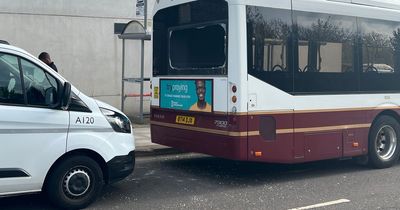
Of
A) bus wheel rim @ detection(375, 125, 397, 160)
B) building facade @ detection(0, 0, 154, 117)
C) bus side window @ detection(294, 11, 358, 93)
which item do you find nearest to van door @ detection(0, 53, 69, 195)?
bus side window @ detection(294, 11, 358, 93)

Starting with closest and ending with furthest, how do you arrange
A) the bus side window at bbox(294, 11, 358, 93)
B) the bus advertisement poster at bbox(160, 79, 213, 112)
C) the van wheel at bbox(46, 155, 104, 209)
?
the van wheel at bbox(46, 155, 104, 209)
the bus advertisement poster at bbox(160, 79, 213, 112)
the bus side window at bbox(294, 11, 358, 93)

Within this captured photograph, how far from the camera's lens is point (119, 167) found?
21.4 ft

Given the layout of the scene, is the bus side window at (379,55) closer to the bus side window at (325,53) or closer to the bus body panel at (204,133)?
the bus side window at (325,53)

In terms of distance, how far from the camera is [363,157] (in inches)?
360

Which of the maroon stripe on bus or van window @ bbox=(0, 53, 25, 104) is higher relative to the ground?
van window @ bbox=(0, 53, 25, 104)

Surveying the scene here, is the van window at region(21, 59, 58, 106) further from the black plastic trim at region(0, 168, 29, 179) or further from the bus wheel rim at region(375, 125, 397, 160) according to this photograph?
the bus wheel rim at region(375, 125, 397, 160)

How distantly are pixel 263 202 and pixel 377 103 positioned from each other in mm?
3405

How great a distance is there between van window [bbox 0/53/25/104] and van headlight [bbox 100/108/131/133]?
1028 millimetres

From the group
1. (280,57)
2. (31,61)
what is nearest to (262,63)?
(280,57)

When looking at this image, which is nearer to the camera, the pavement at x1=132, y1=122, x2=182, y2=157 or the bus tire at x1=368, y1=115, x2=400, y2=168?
the bus tire at x1=368, y1=115, x2=400, y2=168

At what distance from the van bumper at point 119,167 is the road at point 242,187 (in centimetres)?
34

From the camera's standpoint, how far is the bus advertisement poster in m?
7.76

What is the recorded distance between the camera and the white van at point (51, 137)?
18.9ft

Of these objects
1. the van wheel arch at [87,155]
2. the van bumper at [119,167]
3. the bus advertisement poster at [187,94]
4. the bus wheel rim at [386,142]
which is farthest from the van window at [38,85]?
the bus wheel rim at [386,142]
